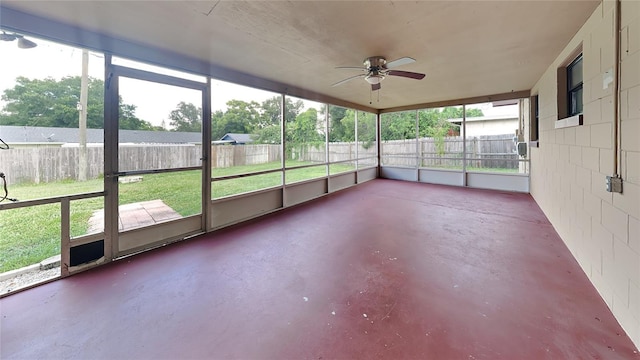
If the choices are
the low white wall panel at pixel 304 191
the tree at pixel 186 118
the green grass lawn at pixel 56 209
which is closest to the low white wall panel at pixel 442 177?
the low white wall panel at pixel 304 191

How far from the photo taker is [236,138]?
437 cm

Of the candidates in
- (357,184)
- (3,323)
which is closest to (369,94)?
(357,184)

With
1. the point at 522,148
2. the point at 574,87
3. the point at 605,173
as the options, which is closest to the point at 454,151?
the point at 522,148

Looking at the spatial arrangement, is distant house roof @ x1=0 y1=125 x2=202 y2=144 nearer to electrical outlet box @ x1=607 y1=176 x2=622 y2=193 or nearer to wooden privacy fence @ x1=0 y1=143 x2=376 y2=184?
wooden privacy fence @ x1=0 y1=143 x2=376 y2=184

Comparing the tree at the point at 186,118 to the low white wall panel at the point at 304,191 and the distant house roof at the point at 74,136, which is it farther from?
the low white wall panel at the point at 304,191

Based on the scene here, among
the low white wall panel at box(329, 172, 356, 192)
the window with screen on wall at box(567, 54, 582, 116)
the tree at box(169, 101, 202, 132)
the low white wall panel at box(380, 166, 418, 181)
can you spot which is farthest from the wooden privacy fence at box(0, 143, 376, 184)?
the low white wall panel at box(380, 166, 418, 181)

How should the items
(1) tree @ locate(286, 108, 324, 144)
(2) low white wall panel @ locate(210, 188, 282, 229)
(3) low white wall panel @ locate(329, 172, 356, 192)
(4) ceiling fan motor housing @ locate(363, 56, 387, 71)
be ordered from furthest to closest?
(3) low white wall panel @ locate(329, 172, 356, 192)
(1) tree @ locate(286, 108, 324, 144)
(2) low white wall panel @ locate(210, 188, 282, 229)
(4) ceiling fan motor housing @ locate(363, 56, 387, 71)

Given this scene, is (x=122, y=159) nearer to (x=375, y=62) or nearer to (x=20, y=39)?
(x=20, y=39)

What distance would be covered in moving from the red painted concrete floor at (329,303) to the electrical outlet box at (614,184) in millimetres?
909

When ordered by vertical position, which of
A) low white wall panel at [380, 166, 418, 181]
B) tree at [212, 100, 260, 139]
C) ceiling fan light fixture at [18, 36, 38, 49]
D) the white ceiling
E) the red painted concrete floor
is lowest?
the red painted concrete floor

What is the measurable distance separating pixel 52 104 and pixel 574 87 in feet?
19.3

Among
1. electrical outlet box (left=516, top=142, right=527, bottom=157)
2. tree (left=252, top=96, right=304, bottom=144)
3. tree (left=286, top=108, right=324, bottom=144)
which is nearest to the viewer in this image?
tree (left=252, top=96, right=304, bottom=144)

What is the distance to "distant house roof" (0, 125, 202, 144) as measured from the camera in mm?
2365

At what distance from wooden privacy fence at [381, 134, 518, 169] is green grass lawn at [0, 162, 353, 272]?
645cm
